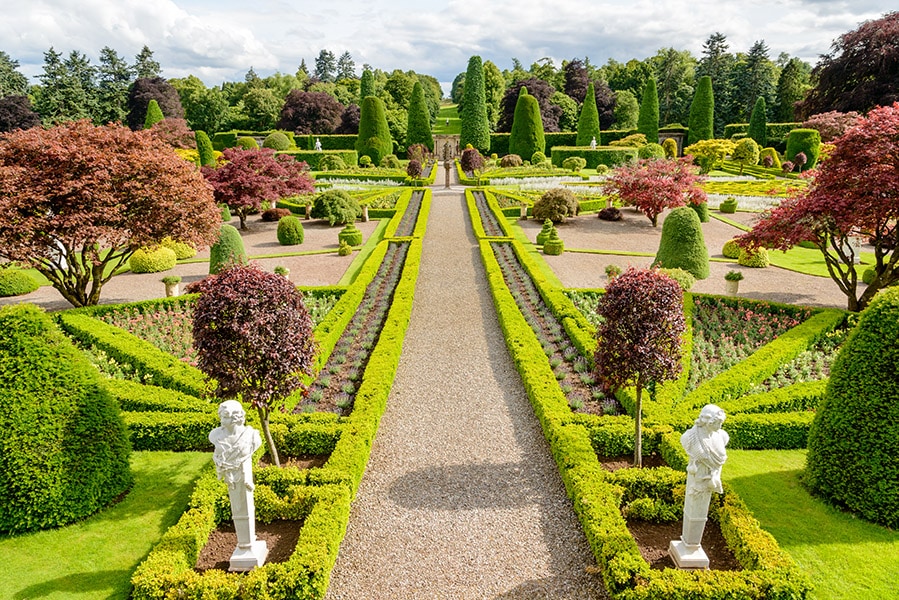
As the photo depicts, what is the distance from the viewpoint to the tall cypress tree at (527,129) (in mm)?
55531

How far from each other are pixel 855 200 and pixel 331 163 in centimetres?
4483

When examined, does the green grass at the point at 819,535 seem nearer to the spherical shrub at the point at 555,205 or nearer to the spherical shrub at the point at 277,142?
the spherical shrub at the point at 555,205

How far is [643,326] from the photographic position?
297 inches

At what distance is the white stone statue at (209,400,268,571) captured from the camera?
5.81 metres

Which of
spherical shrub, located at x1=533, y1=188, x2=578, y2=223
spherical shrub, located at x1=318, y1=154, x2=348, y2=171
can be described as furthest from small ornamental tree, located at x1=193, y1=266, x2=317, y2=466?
spherical shrub, located at x1=318, y1=154, x2=348, y2=171

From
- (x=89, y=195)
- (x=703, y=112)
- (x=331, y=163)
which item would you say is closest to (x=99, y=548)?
(x=89, y=195)

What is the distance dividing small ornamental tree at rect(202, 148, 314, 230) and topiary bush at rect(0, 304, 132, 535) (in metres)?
21.3

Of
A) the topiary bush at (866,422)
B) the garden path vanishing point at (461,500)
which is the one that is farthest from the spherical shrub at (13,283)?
the topiary bush at (866,422)

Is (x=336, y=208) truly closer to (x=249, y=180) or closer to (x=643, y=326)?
(x=249, y=180)

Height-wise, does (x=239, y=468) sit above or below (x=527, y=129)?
below

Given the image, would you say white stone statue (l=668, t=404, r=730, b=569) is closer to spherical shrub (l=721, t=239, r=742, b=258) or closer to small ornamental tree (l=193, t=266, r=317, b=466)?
small ornamental tree (l=193, t=266, r=317, b=466)

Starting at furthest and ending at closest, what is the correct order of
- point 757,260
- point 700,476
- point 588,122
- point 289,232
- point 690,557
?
1. point 588,122
2. point 289,232
3. point 757,260
4. point 690,557
5. point 700,476

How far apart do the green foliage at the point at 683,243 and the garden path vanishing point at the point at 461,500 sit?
364 inches

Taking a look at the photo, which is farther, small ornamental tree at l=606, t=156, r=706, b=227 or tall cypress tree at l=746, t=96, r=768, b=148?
tall cypress tree at l=746, t=96, r=768, b=148
